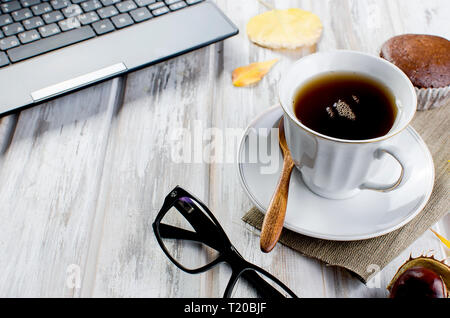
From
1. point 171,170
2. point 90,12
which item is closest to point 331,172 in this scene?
point 171,170

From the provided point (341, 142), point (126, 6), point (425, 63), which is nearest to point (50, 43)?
point (126, 6)

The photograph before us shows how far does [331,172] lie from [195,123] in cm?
25

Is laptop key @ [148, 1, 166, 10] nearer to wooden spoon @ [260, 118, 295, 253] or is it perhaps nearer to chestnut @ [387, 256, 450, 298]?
wooden spoon @ [260, 118, 295, 253]

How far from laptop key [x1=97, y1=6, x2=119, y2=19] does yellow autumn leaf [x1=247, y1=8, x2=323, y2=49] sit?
9.8 inches

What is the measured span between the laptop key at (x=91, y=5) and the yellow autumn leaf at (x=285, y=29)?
28 cm

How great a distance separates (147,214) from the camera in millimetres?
616

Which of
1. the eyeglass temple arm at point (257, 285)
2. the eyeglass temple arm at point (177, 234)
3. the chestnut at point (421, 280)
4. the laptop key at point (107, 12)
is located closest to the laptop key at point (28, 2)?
the laptop key at point (107, 12)

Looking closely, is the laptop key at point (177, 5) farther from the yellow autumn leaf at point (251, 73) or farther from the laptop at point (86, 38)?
the yellow autumn leaf at point (251, 73)

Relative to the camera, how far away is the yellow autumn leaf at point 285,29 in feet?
2.72

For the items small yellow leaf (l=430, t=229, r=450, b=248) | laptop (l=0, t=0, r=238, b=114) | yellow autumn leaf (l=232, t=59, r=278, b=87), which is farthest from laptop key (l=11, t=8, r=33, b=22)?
small yellow leaf (l=430, t=229, r=450, b=248)

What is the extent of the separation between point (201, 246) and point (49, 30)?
0.45 m

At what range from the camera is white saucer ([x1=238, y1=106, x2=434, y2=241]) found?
1.79 ft
